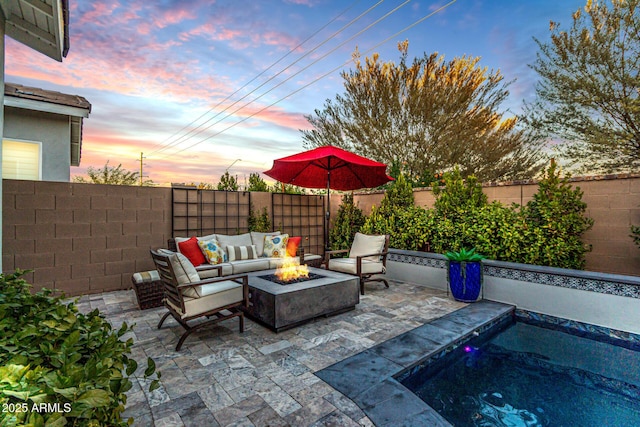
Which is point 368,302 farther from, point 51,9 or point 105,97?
point 105,97

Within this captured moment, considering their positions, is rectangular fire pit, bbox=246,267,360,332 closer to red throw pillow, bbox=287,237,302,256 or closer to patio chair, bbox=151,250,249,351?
patio chair, bbox=151,250,249,351

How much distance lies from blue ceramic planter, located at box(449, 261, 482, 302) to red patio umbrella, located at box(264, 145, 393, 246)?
7.67ft

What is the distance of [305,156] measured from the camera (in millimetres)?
5281

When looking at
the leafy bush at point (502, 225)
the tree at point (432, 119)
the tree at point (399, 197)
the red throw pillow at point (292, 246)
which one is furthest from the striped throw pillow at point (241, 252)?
the tree at point (432, 119)

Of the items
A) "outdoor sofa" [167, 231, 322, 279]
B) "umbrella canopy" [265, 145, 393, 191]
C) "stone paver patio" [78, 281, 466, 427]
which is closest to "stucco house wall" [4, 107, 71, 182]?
"outdoor sofa" [167, 231, 322, 279]

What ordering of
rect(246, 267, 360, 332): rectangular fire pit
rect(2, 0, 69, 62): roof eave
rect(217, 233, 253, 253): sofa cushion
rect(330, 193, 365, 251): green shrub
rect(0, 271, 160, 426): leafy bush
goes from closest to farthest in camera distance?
rect(0, 271, 160, 426): leafy bush, rect(2, 0, 69, 62): roof eave, rect(246, 267, 360, 332): rectangular fire pit, rect(217, 233, 253, 253): sofa cushion, rect(330, 193, 365, 251): green shrub

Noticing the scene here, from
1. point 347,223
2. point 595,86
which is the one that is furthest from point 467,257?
point 595,86

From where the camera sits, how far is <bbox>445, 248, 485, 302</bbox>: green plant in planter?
467 centimetres

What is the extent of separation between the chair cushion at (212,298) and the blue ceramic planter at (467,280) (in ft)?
10.8

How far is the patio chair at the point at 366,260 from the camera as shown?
5291mm

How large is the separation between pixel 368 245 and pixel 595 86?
722cm

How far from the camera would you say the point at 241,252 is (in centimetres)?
595

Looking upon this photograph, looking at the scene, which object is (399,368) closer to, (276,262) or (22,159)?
(276,262)

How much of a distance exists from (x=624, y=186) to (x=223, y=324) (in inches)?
239
